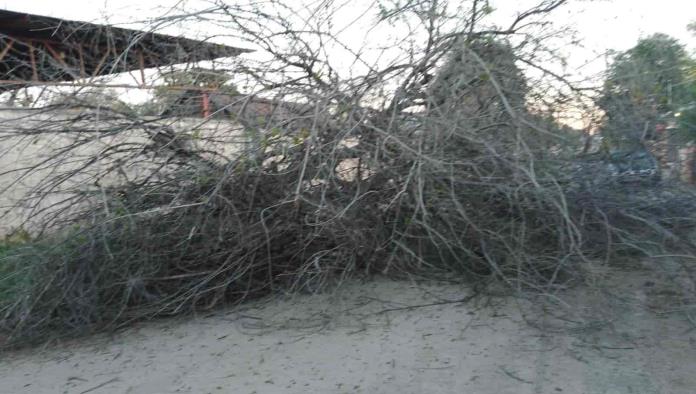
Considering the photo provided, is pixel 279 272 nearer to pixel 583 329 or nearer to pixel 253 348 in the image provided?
pixel 253 348

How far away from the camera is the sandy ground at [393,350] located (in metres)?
4.53

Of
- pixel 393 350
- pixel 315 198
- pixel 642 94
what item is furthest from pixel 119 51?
pixel 642 94

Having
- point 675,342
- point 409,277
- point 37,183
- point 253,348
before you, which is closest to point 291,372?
point 253,348

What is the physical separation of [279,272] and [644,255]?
3.54 metres

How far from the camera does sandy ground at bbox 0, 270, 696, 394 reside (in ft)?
14.9

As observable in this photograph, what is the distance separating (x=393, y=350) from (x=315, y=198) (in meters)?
1.82

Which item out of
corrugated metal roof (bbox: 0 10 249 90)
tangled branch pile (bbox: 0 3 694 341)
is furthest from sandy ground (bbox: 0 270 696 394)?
corrugated metal roof (bbox: 0 10 249 90)

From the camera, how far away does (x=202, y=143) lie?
22.7 feet

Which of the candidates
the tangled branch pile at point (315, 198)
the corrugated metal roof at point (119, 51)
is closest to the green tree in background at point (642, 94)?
the tangled branch pile at point (315, 198)

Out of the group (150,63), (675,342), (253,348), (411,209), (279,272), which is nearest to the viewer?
(675,342)

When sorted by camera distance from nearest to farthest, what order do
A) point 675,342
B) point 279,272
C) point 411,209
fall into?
point 675,342 → point 411,209 → point 279,272

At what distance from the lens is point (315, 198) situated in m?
6.35

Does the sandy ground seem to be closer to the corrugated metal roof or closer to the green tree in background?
the green tree in background

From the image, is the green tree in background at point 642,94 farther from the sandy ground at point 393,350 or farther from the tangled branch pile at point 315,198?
the sandy ground at point 393,350
